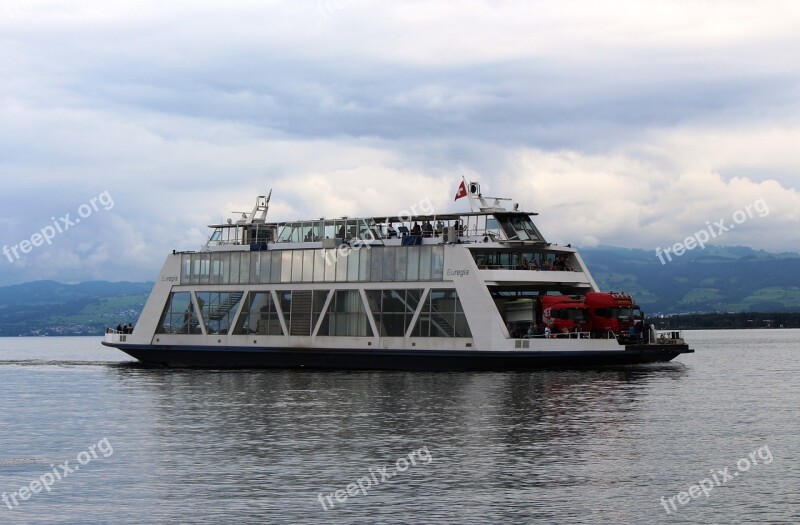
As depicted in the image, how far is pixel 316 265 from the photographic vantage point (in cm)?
6644

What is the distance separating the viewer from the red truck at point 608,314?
6112 centimetres

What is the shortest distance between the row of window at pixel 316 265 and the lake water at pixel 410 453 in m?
9.42

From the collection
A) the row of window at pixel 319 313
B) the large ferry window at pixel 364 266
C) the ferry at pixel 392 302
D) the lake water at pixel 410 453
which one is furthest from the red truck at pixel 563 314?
the large ferry window at pixel 364 266

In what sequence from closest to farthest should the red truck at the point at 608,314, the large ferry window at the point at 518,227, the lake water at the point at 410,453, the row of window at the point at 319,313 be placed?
the lake water at the point at 410,453 → the row of window at the point at 319,313 → the red truck at the point at 608,314 → the large ferry window at the point at 518,227

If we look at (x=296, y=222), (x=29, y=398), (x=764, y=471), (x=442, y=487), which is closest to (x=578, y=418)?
(x=764, y=471)

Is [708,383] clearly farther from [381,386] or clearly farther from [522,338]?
[381,386]

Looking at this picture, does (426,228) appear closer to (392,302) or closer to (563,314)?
(392,302)

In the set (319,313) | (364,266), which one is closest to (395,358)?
(364,266)

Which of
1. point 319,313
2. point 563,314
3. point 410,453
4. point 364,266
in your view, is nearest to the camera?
point 410,453

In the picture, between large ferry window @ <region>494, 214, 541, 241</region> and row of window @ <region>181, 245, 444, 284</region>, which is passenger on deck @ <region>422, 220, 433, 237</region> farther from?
large ferry window @ <region>494, 214, 541, 241</region>

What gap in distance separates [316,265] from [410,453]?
3600cm

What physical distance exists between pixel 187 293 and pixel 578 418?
126 feet

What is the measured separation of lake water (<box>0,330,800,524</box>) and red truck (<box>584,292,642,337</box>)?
284 inches

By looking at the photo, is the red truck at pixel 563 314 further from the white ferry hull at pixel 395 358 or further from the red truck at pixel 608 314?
the white ferry hull at pixel 395 358
